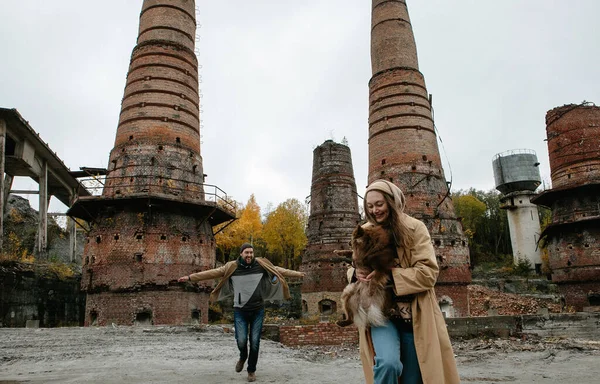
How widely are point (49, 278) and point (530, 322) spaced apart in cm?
1616

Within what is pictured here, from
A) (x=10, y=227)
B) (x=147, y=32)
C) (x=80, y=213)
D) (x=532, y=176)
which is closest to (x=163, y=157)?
(x=80, y=213)

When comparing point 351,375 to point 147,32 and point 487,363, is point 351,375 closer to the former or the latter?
point 487,363

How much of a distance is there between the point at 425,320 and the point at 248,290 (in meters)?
3.23

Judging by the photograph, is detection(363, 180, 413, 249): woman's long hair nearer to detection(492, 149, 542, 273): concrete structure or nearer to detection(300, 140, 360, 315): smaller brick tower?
detection(300, 140, 360, 315): smaller brick tower

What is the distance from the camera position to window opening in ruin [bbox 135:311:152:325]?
14.3 meters

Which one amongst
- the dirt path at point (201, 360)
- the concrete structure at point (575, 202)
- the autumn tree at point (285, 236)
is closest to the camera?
the dirt path at point (201, 360)

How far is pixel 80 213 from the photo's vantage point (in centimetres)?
1609

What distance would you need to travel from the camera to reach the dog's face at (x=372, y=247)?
8.84 ft

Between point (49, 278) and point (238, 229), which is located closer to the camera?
point (49, 278)

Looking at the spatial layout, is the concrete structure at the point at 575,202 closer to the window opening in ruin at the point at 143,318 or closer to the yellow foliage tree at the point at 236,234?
the window opening in ruin at the point at 143,318

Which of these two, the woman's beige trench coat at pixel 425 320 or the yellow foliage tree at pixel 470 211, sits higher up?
the yellow foliage tree at pixel 470 211

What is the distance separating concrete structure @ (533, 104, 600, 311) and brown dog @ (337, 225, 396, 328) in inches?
722

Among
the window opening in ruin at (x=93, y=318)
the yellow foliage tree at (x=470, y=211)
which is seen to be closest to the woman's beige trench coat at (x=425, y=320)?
the window opening in ruin at (x=93, y=318)

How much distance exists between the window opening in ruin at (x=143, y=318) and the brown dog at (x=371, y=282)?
42.4 feet
